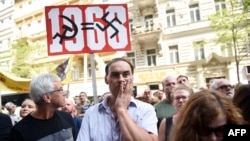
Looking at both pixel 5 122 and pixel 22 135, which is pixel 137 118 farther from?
pixel 5 122

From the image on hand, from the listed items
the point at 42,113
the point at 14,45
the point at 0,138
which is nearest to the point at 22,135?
the point at 42,113

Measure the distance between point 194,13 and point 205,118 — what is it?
2347cm

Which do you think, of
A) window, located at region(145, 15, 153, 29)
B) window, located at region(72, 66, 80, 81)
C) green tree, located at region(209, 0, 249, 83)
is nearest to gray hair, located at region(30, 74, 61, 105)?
green tree, located at region(209, 0, 249, 83)

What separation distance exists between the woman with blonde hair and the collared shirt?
0.64 m

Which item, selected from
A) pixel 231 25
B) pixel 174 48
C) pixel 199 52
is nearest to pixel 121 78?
pixel 231 25

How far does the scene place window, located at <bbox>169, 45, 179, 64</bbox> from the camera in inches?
987

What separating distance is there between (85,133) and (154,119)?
0.51m

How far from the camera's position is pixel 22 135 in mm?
3012

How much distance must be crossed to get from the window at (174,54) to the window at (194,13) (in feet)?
7.51

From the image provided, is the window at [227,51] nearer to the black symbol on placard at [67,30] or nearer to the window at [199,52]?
the window at [199,52]

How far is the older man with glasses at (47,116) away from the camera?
10.3ft

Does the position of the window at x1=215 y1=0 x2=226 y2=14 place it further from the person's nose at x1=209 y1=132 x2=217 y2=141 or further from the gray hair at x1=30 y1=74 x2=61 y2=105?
the person's nose at x1=209 y1=132 x2=217 y2=141

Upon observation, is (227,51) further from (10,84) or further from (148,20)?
(10,84)

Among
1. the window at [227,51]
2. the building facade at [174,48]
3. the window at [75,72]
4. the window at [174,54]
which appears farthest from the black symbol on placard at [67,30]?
the window at [75,72]
